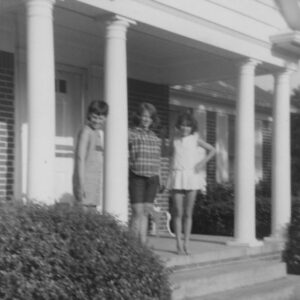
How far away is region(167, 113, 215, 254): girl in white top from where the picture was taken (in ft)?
24.2

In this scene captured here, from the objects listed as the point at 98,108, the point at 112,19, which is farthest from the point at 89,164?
the point at 112,19

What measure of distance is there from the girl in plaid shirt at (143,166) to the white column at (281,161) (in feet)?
11.3

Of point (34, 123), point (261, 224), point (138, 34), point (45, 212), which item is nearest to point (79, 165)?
point (34, 123)

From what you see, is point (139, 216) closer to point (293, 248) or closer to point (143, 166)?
point (143, 166)

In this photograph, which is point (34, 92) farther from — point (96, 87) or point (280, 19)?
point (280, 19)

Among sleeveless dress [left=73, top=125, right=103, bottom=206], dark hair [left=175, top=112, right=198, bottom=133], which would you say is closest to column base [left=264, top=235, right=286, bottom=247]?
dark hair [left=175, top=112, right=198, bottom=133]

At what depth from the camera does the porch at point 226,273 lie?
6.89 meters

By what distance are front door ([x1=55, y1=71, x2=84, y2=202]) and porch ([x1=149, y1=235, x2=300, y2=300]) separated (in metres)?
1.58

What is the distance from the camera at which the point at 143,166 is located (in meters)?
6.81

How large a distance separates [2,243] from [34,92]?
187 cm

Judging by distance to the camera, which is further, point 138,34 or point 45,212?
point 138,34

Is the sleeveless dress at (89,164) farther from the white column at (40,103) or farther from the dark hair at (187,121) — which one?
the dark hair at (187,121)

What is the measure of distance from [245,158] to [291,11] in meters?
2.43

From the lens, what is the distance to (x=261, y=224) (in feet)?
36.8
